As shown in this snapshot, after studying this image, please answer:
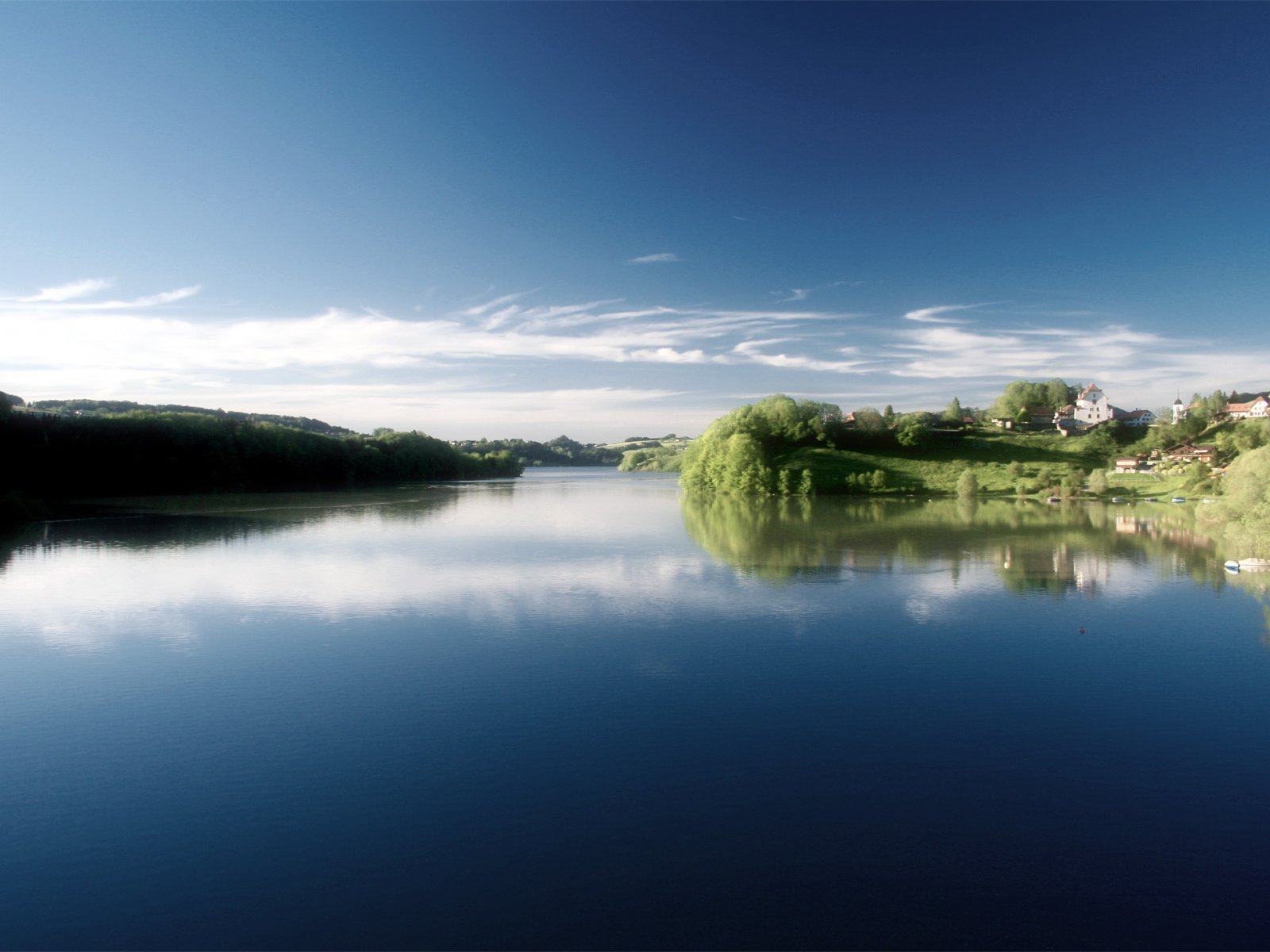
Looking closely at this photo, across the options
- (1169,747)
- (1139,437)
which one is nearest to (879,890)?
(1169,747)

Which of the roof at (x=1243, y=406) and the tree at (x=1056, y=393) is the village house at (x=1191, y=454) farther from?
the tree at (x=1056, y=393)

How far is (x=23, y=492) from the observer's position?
53156mm

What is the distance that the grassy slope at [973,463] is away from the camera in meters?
78.3

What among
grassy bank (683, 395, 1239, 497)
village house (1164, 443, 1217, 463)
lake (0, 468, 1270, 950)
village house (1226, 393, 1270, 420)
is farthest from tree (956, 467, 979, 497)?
village house (1226, 393, 1270, 420)

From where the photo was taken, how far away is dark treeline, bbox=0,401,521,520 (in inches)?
2613

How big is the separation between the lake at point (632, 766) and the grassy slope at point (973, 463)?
5623 centimetres

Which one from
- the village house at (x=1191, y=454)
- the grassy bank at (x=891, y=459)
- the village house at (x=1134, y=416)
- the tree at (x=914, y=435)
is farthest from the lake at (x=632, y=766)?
the village house at (x=1134, y=416)

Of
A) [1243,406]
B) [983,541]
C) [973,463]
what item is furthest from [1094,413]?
[983,541]

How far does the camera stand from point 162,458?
267ft

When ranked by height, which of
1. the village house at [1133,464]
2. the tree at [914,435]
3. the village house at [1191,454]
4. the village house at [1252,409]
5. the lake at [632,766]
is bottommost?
the lake at [632,766]

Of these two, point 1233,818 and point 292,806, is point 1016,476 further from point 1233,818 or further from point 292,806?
point 292,806

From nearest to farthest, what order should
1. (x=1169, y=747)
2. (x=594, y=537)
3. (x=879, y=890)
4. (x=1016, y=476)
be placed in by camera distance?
1. (x=879, y=890)
2. (x=1169, y=747)
3. (x=594, y=537)
4. (x=1016, y=476)

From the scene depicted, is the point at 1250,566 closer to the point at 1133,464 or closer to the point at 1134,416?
the point at 1133,464

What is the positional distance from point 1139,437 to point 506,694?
10692 cm
